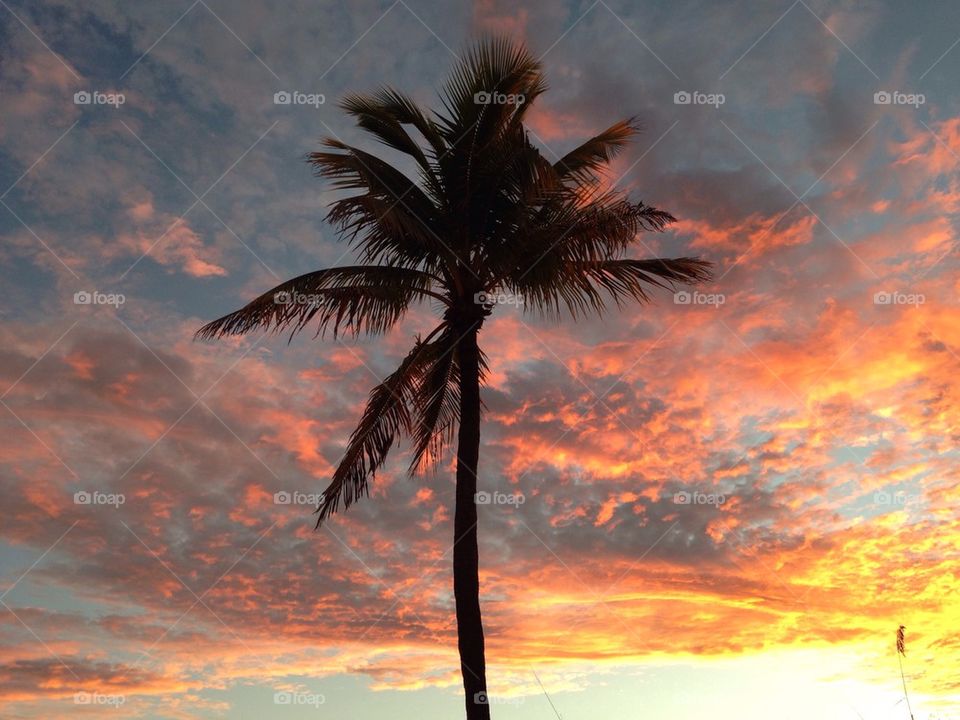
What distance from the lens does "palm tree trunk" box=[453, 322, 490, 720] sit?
14.4m

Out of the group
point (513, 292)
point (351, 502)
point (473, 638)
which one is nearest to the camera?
point (473, 638)

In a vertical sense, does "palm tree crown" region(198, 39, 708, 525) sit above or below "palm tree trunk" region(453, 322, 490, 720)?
above

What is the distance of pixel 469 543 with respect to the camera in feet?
50.2

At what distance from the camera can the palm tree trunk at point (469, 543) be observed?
1438 centimetres

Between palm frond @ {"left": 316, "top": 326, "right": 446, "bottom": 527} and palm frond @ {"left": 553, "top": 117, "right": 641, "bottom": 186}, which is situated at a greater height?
palm frond @ {"left": 553, "top": 117, "right": 641, "bottom": 186}

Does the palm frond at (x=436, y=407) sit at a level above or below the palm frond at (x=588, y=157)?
below

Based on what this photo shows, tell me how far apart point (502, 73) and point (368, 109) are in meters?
2.70

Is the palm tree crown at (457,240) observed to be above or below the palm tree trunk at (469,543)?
above

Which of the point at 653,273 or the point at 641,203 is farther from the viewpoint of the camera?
the point at 653,273

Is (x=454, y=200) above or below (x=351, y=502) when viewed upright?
above

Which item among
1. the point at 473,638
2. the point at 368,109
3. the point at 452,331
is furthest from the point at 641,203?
the point at 473,638

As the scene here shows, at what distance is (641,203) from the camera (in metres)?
16.8

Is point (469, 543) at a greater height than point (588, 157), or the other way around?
point (588, 157)

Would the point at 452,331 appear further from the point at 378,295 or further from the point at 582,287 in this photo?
the point at 582,287
